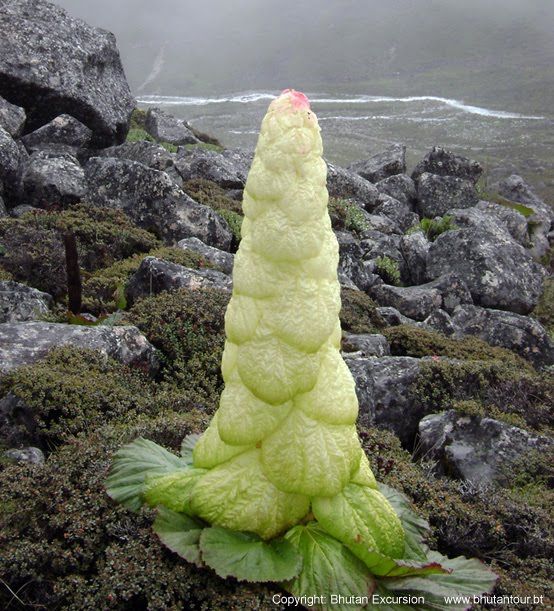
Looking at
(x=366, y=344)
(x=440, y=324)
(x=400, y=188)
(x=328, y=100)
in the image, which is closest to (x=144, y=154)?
(x=440, y=324)

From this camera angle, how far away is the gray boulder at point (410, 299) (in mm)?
15094

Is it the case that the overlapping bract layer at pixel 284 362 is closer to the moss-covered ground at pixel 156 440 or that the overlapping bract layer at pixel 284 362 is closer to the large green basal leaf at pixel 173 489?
the large green basal leaf at pixel 173 489

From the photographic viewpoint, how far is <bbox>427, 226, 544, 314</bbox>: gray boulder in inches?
667

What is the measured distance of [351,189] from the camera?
22438 mm

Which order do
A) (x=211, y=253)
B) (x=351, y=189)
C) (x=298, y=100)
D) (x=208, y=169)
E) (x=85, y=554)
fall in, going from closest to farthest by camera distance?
1. (x=298, y=100)
2. (x=85, y=554)
3. (x=211, y=253)
4. (x=208, y=169)
5. (x=351, y=189)

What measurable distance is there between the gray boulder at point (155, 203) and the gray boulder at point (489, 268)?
6.19 metres

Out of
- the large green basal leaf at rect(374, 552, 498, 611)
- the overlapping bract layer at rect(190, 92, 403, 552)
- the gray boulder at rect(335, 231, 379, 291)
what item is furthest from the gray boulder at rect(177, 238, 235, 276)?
the large green basal leaf at rect(374, 552, 498, 611)

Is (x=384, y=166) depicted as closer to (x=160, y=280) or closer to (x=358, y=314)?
(x=358, y=314)

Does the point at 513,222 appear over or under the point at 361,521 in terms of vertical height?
under

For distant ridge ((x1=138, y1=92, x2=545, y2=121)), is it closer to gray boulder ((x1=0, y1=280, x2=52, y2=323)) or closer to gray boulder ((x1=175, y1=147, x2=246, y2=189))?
gray boulder ((x1=175, y1=147, x2=246, y2=189))

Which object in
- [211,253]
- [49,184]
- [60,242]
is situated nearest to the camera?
[60,242]

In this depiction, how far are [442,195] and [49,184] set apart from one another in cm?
1523

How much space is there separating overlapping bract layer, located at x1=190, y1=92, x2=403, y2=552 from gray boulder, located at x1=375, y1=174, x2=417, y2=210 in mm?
20959

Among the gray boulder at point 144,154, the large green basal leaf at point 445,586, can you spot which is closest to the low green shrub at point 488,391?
the large green basal leaf at point 445,586
